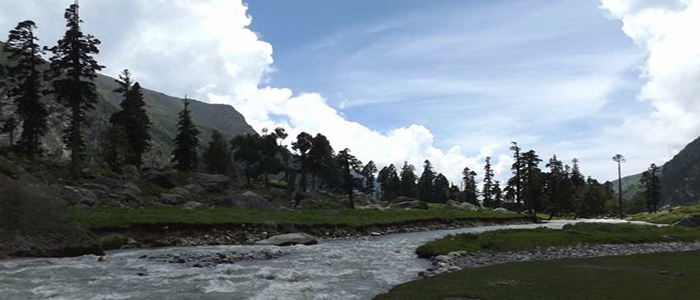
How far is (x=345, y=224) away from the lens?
4644 centimetres

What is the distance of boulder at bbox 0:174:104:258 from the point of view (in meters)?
21.4

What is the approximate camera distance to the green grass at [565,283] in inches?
559

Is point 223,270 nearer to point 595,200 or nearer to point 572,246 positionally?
point 572,246

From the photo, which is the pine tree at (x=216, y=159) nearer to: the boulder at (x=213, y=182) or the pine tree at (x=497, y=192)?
the boulder at (x=213, y=182)

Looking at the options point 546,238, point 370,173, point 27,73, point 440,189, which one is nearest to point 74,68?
point 27,73

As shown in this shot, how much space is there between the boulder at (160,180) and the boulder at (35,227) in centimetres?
4492

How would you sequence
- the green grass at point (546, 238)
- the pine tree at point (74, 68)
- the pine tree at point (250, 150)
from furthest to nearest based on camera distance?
the pine tree at point (250, 150), the pine tree at point (74, 68), the green grass at point (546, 238)

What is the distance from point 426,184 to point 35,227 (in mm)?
156900

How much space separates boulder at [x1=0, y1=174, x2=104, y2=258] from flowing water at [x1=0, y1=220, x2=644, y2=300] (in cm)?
107

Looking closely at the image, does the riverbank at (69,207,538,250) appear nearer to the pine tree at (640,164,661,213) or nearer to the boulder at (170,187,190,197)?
the boulder at (170,187,190,197)

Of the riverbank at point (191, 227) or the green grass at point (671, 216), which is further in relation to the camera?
the green grass at point (671, 216)

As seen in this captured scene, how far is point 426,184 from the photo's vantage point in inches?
6757

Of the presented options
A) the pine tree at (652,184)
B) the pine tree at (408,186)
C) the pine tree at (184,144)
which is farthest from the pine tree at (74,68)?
the pine tree at (652,184)

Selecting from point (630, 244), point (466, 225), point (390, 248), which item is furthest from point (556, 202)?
point (390, 248)
